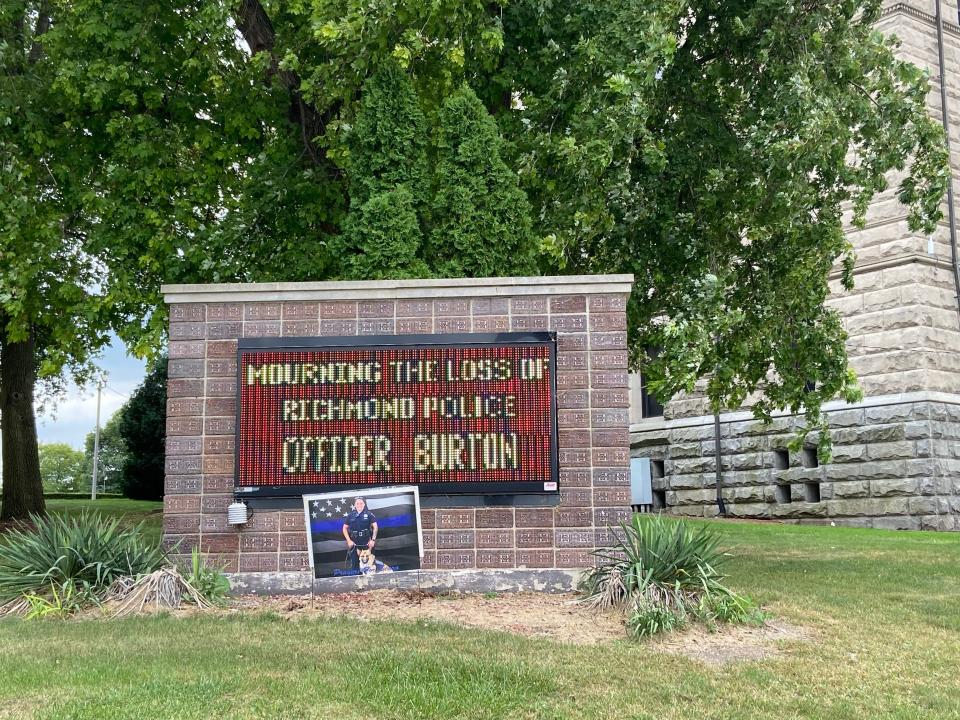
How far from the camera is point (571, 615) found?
8.61 metres

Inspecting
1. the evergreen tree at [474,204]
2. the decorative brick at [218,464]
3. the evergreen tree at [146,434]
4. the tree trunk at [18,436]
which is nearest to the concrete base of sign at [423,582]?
the decorative brick at [218,464]

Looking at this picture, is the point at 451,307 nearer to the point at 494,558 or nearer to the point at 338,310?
the point at 338,310

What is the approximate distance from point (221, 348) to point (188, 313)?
0.54 meters

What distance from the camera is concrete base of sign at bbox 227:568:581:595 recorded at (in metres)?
9.52

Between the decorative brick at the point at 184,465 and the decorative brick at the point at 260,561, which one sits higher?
the decorative brick at the point at 184,465

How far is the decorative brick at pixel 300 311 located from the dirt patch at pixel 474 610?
2.89m

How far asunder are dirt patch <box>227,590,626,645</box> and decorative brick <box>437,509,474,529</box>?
68cm

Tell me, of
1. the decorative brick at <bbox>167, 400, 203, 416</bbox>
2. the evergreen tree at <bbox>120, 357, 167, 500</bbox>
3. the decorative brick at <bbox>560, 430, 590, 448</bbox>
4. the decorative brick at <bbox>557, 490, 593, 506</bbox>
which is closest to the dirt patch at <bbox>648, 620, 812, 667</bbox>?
the decorative brick at <bbox>557, 490, 593, 506</bbox>

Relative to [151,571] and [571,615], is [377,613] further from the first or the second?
[151,571]

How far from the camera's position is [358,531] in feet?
30.7

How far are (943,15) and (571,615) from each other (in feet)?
64.4

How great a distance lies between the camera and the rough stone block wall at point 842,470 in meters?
19.2

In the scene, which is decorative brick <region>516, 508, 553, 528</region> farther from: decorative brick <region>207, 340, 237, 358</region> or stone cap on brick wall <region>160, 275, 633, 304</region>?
decorative brick <region>207, 340, 237, 358</region>

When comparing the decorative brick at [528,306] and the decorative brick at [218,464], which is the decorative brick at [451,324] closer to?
the decorative brick at [528,306]
